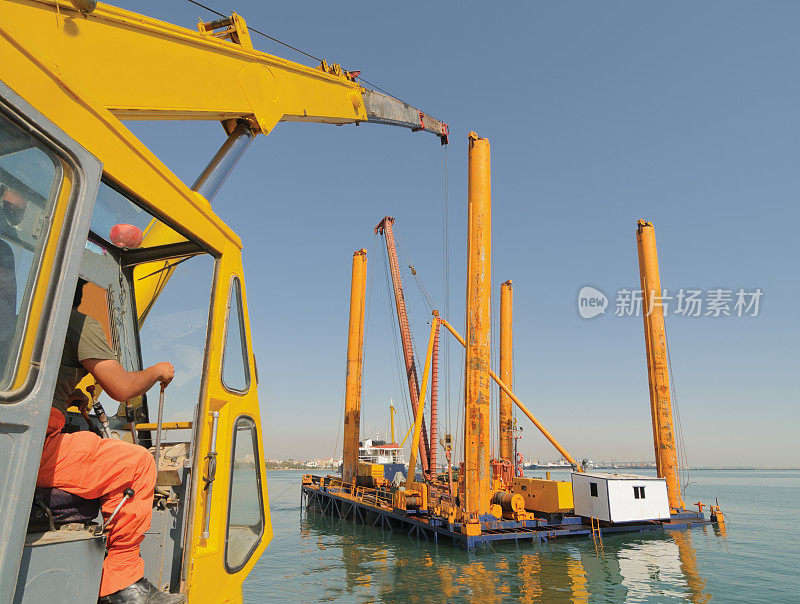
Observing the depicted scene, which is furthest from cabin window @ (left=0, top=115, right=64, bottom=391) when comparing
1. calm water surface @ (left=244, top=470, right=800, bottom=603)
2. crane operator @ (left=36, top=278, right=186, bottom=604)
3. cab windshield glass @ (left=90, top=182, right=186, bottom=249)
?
calm water surface @ (left=244, top=470, right=800, bottom=603)

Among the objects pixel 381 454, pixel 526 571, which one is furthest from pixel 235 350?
pixel 381 454

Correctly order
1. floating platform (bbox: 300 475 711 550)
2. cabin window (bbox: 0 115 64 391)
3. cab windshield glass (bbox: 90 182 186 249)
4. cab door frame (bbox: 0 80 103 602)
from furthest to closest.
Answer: floating platform (bbox: 300 475 711 550), cab windshield glass (bbox: 90 182 186 249), cabin window (bbox: 0 115 64 391), cab door frame (bbox: 0 80 103 602)

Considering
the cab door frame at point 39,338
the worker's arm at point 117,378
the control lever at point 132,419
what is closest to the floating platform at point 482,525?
the control lever at point 132,419

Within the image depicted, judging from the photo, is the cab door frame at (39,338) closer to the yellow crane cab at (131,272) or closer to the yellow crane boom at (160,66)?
the yellow crane cab at (131,272)

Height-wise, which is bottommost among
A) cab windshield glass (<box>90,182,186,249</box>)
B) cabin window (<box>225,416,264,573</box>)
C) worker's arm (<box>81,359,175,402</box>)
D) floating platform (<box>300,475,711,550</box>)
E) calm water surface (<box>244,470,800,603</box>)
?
calm water surface (<box>244,470,800,603</box>)

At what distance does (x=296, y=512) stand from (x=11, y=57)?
42.0 m

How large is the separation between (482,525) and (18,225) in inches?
712

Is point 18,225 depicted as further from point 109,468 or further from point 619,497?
point 619,497

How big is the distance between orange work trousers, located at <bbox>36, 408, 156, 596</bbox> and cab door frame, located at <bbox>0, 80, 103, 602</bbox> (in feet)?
1.45

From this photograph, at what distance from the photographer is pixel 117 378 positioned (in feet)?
8.16

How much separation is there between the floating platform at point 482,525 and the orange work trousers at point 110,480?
638 inches

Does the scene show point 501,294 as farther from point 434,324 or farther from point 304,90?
point 304,90

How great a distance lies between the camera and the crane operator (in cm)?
223

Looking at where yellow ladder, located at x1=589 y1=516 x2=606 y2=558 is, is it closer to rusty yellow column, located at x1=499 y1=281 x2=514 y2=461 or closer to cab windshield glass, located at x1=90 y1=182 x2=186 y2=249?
rusty yellow column, located at x1=499 y1=281 x2=514 y2=461
